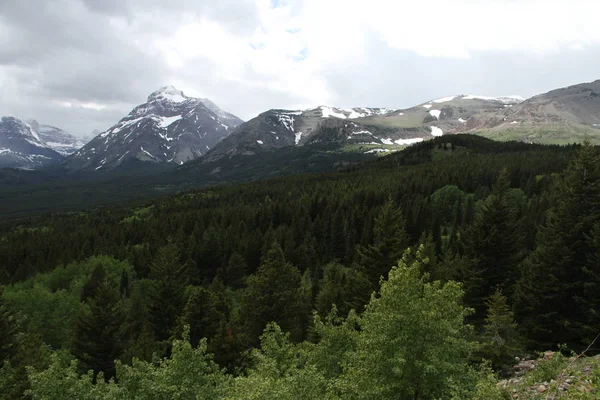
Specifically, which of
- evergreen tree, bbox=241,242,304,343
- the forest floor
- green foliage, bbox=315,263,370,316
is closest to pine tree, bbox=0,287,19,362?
evergreen tree, bbox=241,242,304,343

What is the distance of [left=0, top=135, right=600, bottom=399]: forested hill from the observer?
1602 centimetres

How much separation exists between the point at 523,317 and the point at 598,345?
6679 mm

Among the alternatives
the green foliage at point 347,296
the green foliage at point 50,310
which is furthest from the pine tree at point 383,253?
the green foliage at point 50,310

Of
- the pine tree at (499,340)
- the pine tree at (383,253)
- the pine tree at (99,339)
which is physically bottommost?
the pine tree at (99,339)

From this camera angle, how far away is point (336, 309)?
2631cm

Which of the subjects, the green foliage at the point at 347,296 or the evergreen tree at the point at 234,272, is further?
the evergreen tree at the point at 234,272

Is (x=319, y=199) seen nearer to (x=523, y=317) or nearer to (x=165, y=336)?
(x=165, y=336)

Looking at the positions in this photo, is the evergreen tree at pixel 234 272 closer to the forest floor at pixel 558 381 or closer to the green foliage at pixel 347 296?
the green foliage at pixel 347 296

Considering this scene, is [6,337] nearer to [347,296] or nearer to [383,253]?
[347,296]

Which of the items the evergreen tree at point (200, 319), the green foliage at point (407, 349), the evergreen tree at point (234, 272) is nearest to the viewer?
the green foliage at point (407, 349)

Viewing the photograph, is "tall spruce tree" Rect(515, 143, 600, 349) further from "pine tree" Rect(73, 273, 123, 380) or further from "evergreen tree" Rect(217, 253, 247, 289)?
"evergreen tree" Rect(217, 253, 247, 289)

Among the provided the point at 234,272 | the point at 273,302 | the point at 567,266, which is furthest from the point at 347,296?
the point at 234,272

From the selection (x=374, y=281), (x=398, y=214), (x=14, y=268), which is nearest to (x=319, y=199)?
(x=398, y=214)

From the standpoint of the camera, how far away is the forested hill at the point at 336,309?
52.5ft
